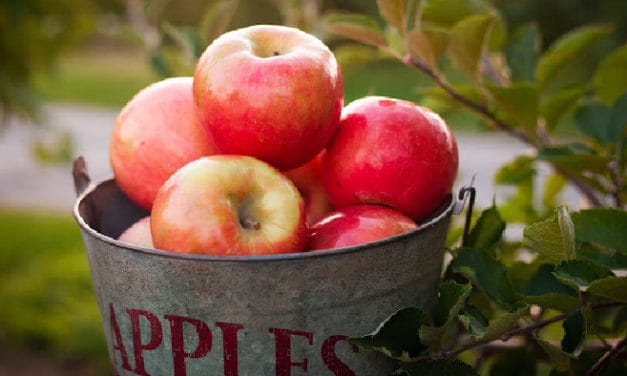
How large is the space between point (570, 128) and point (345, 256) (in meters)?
6.46

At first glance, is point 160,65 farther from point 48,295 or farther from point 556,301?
point 48,295

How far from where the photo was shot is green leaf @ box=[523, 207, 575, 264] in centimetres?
76

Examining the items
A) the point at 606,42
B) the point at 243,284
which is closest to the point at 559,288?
the point at 243,284

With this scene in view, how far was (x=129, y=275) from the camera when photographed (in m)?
0.76

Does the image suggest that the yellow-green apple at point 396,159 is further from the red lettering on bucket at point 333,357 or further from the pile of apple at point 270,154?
the red lettering on bucket at point 333,357

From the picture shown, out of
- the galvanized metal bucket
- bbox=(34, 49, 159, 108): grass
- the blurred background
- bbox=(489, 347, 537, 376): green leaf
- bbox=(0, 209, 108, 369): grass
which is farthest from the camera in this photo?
bbox=(34, 49, 159, 108): grass

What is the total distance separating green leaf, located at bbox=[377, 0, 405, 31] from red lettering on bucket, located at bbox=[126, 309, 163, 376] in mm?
490

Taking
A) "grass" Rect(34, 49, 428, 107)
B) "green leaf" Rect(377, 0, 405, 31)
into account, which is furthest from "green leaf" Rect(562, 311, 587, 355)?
"grass" Rect(34, 49, 428, 107)

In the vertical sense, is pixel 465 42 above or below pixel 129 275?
above

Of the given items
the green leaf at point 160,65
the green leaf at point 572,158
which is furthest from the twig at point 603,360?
the green leaf at point 160,65

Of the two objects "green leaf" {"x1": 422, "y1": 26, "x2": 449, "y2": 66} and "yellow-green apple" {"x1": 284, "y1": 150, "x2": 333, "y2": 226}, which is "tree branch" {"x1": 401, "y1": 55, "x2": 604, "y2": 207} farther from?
"yellow-green apple" {"x1": 284, "y1": 150, "x2": 333, "y2": 226}

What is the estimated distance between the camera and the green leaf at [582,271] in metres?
0.76

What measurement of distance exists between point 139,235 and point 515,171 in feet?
1.82

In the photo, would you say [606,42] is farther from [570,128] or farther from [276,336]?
[276,336]
